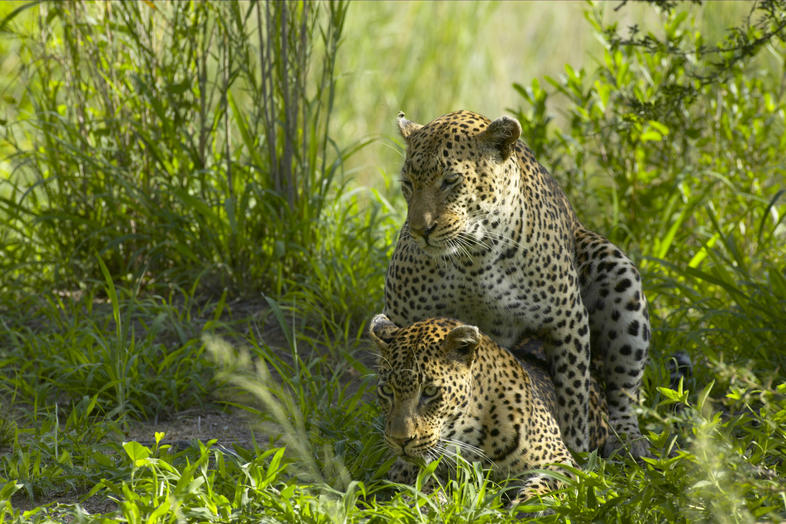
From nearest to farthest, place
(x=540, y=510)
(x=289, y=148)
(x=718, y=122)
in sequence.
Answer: (x=540, y=510)
(x=289, y=148)
(x=718, y=122)

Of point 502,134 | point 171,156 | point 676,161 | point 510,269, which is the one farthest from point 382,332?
point 676,161

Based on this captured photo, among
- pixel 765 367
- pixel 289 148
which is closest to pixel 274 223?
pixel 289 148

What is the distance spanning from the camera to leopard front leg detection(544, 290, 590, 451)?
196 inches

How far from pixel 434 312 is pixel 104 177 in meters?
3.26

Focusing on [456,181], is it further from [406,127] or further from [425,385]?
[425,385]

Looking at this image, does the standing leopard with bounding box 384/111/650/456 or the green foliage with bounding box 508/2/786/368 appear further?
the green foliage with bounding box 508/2/786/368

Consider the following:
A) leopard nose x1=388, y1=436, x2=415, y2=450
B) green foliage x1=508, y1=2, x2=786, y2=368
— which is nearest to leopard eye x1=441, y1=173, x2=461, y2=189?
leopard nose x1=388, y1=436, x2=415, y2=450

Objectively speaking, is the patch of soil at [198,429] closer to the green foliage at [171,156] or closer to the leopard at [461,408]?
the leopard at [461,408]

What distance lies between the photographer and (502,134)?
4648mm

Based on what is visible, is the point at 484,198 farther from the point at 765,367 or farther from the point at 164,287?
the point at 164,287

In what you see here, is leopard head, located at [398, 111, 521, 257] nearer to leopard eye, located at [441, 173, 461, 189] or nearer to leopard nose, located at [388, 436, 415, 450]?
leopard eye, located at [441, 173, 461, 189]

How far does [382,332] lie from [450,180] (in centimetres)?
76

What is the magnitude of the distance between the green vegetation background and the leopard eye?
3.97 ft

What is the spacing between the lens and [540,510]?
13.3 feet
